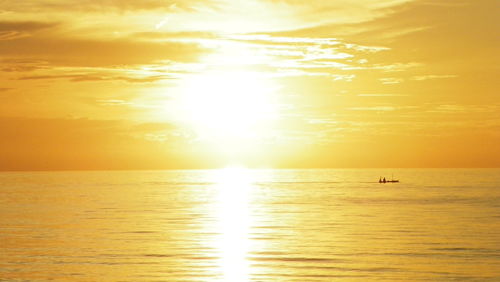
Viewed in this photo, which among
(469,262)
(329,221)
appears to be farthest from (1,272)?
(329,221)

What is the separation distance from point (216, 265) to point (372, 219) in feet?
143

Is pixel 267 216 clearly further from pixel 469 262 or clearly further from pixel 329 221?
pixel 469 262

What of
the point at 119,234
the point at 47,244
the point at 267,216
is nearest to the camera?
the point at 47,244

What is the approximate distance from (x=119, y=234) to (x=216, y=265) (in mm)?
22714

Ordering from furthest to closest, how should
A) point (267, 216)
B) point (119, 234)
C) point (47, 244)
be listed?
point (267, 216) → point (119, 234) → point (47, 244)

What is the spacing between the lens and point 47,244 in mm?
58594

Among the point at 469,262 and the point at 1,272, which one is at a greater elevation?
the point at 469,262

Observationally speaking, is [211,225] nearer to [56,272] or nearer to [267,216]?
[267,216]

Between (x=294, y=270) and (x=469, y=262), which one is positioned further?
(x=469, y=262)

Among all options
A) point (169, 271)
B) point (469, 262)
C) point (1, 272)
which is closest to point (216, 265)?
point (169, 271)

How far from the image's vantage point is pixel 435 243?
198 ft

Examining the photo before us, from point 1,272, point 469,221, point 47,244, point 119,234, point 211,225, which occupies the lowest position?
point 1,272

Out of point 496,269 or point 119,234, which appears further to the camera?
point 119,234

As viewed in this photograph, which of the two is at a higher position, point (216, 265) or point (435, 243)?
point (435, 243)
